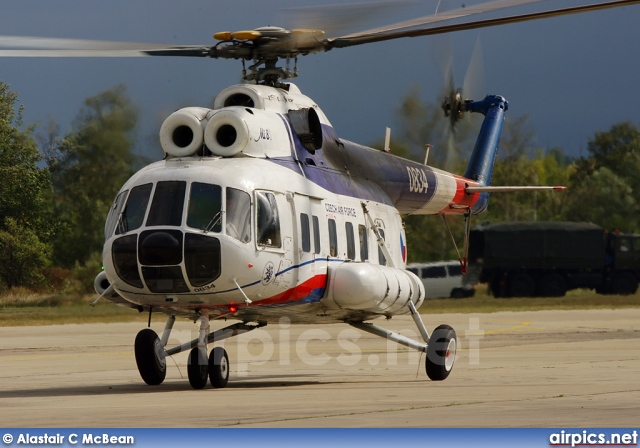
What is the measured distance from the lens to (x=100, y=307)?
124ft

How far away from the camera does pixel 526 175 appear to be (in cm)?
6288

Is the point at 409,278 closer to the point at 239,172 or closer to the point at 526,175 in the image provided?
the point at 239,172

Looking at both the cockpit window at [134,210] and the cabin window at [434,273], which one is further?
the cabin window at [434,273]

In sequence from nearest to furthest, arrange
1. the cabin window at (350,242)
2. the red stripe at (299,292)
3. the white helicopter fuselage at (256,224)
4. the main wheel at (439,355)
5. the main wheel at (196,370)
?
the white helicopter fuselage at (256,224)
the main wheel at (196,370)
the red stripe at (299,292)
the main wheel at (439,355)
the cabin window at (350,242)

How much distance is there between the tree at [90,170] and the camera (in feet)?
144

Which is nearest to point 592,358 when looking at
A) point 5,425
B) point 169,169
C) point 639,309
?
point 169,169

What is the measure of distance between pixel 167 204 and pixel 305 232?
2153mm

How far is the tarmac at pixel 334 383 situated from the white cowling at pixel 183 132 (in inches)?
117

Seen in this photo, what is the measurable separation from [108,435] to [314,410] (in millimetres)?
2691

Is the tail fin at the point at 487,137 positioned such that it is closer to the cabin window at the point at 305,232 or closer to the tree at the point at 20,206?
the cabin window at the point at 305,232

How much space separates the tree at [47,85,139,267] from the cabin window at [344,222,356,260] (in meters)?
28.3

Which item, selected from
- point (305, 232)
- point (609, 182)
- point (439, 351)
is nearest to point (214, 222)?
point (305, 232)

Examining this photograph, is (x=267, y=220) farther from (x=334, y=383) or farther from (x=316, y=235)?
(x=334, y=383)

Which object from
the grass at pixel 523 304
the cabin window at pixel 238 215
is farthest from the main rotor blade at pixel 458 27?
the grass at pixel 523 304
